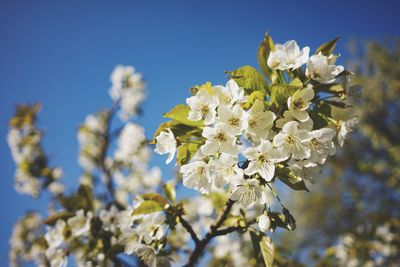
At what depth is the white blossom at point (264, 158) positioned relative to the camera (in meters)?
1.41

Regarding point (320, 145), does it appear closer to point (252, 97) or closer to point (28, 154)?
point (252, 97)

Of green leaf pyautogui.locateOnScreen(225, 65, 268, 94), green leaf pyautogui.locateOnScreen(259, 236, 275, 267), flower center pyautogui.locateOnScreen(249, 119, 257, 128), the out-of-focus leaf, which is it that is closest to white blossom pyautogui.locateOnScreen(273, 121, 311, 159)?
flower center pyautogui.locateOnScreen(249, 119, 257, 128)

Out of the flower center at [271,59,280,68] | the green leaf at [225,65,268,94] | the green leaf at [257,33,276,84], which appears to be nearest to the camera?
the green leaf at [225,65,268,94]

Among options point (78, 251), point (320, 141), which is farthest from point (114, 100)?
point (320, 141)

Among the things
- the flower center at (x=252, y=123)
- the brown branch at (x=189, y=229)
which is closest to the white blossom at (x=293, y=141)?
the flower center at (x=252, y=123)

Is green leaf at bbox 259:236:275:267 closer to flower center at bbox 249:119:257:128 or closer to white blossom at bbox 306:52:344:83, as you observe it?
flower center at bbox 249:119:257:128

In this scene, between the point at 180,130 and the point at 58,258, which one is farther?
the point at 58,258

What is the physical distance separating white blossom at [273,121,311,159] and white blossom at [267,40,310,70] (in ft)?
1.42

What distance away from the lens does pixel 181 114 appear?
1688 mm

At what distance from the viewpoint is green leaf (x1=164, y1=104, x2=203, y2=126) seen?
1.67 meters

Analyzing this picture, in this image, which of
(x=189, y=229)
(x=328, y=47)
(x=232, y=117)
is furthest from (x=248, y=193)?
(x=328, y=47)

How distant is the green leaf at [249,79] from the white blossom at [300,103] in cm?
21

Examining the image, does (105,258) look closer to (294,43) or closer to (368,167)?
(294,43)

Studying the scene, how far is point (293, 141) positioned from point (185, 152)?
0.62 meters
